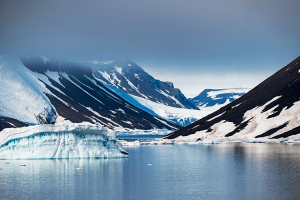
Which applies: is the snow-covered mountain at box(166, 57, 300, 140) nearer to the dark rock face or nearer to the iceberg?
the dark rock face

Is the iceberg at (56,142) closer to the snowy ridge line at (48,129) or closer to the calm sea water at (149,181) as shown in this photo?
the snowy ridge line at (48,129)

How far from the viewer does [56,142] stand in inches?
1930

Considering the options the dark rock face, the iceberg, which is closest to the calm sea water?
the iceberg

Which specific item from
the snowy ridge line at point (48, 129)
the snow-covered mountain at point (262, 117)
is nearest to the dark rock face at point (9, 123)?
the snow-covered mountain at point (262, 117)

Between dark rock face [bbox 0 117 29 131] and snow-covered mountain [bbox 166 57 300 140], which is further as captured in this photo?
dark rock face [bbox 0 117 29 131]

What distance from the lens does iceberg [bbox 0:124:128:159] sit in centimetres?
4828

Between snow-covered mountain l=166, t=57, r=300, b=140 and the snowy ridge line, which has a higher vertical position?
snow-covered mountain l=166, t=57, r=300, b=140

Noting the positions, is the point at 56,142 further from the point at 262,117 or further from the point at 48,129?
the point at 262,117

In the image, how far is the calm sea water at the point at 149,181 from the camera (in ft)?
90.7

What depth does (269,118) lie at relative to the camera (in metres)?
119

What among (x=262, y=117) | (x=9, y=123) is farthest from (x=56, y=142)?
(x=9, y=123)

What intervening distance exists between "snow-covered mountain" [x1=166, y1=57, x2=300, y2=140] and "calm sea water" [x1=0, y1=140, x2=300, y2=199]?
2544 inches

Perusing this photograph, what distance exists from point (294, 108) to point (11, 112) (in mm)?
122200

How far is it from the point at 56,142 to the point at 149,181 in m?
19.5
